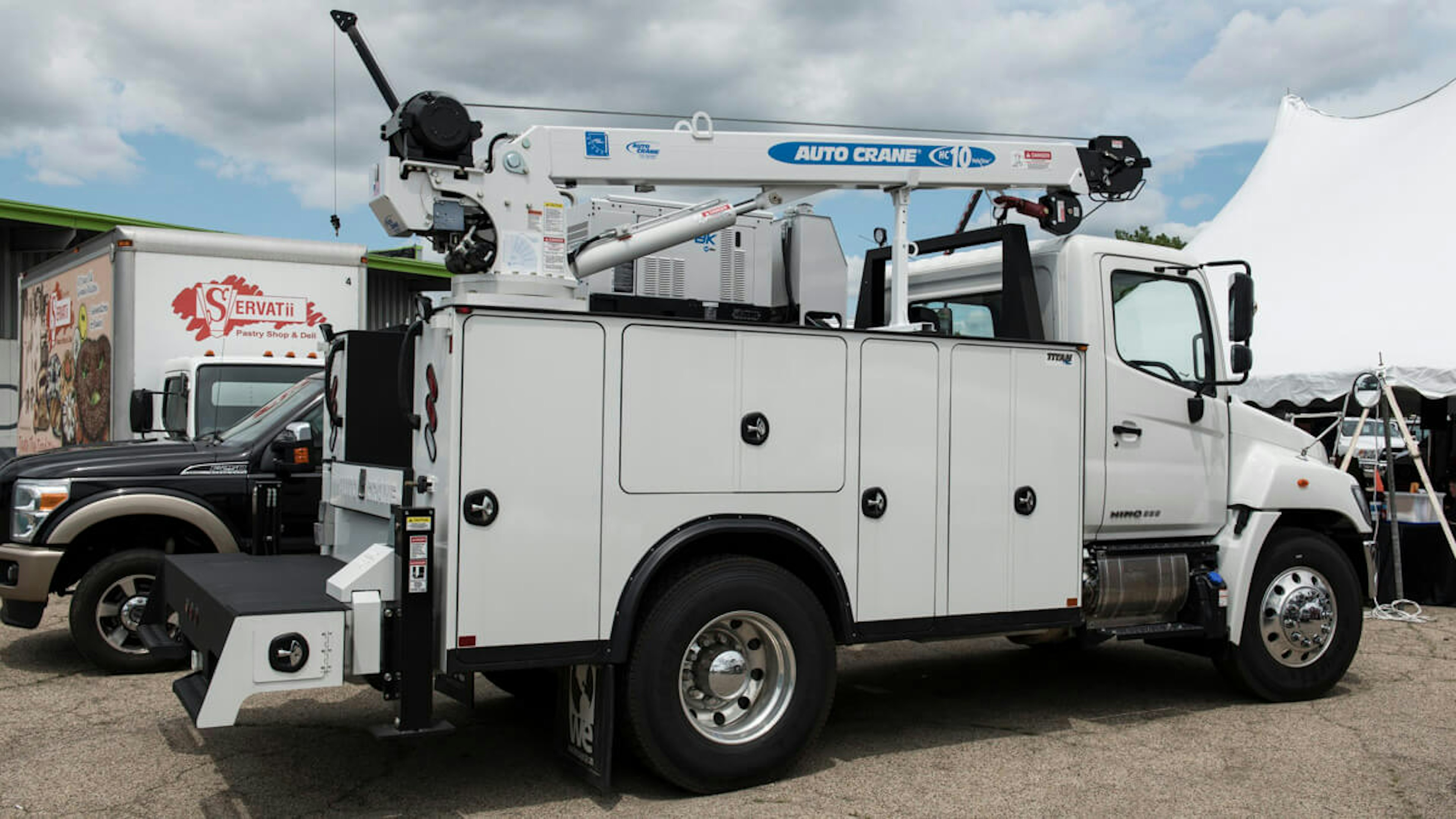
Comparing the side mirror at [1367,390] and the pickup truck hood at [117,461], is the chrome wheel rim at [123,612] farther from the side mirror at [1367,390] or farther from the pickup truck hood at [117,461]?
the side mirror at [1367,390]

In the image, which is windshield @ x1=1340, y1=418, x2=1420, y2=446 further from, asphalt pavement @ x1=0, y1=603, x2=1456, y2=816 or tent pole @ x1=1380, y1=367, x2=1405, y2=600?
asphalt pavement @ x1=0, y1=603, x2=1456, y2=816

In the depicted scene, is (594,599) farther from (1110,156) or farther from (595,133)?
(1110,156)

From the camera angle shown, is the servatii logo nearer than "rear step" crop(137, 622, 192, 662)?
No

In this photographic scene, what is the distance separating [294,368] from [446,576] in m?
5.93

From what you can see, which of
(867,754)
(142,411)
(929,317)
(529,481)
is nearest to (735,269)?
(929,317)

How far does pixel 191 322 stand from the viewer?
36.4ft

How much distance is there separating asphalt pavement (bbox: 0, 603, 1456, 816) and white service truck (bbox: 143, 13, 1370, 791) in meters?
0.39

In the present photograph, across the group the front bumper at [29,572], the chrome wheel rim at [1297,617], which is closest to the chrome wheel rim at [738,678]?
the chrome wheel rim at [1297,617]

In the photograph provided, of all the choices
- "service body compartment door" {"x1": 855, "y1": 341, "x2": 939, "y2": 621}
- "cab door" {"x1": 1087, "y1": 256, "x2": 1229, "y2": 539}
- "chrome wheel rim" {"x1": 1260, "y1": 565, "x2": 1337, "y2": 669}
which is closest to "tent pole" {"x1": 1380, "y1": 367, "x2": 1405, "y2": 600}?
"chrome wheel rim" {"x1": 1260, "y1": 565, "x2": 1337, "y2": 669}

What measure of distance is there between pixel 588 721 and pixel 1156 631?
3.39 meters

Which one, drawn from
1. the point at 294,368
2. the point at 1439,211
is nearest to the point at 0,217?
the point at 294,368

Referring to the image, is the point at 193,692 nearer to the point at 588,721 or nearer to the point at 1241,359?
the point at 588,721

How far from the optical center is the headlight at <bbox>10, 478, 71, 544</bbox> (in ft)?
25.1

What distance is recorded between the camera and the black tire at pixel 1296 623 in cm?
726
